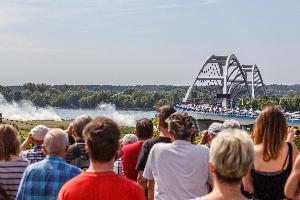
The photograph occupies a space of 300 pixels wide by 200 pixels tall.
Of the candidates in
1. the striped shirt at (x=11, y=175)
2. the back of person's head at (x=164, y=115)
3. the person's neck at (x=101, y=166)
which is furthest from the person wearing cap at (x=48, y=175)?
the back of person's head at (x=164, y=115)

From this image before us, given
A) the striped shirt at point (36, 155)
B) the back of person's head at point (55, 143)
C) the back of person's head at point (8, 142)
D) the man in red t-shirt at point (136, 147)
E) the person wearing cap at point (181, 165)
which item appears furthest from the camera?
the man in red t-shirt at point (136, 147)

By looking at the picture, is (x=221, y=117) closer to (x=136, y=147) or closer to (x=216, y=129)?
(x=136, y=147)

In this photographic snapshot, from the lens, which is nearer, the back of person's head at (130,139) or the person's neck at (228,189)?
the person's neck at (228,189)

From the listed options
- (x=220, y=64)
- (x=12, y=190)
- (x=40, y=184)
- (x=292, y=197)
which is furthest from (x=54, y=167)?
(x=220, y=64)

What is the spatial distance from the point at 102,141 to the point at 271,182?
215 centimetres

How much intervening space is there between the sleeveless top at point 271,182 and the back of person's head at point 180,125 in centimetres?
87

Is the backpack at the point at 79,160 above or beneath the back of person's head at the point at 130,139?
beneath

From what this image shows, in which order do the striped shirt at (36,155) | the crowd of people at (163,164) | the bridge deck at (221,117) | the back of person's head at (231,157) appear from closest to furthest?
the back of person's head at (231,157) → the crowd of people at (163,164) → the striped shirt at (36,155) → the bridge deck at (221,117)

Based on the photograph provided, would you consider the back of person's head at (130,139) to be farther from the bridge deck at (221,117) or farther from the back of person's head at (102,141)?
the bridge deck at (221,117)

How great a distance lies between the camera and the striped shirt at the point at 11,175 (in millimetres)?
6668

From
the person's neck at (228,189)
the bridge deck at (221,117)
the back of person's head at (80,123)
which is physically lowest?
the bridge deck at (221,117)

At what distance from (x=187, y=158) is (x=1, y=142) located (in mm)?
2163

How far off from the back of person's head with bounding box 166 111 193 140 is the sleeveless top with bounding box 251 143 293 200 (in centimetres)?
87

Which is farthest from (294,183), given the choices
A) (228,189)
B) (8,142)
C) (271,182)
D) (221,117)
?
(221,117)
